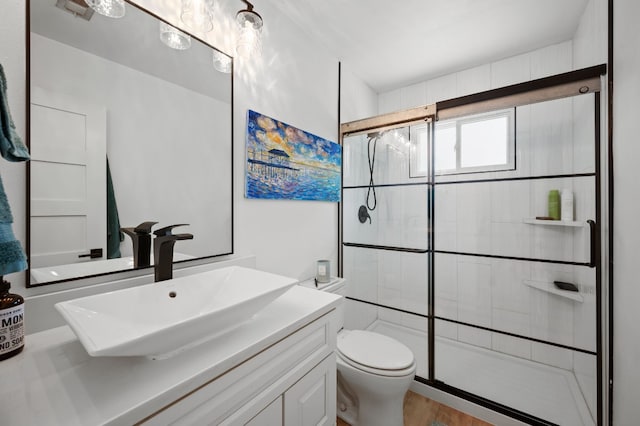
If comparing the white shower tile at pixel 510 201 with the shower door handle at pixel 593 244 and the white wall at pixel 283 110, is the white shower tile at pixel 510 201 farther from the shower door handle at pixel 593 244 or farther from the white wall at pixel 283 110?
the white wall at pixel 283 110

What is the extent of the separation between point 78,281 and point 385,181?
1.87 meters

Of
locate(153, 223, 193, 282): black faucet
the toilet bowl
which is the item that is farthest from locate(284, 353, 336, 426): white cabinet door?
locate(153, 223, 193, 282): black faucet

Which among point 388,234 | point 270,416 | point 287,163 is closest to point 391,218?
point 388,234

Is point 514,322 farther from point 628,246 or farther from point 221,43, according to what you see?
point 221,43

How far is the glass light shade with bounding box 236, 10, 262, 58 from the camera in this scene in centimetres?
126

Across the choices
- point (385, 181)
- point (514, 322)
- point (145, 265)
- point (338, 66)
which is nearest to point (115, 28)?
point (145, 265)

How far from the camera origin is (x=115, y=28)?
1.01m

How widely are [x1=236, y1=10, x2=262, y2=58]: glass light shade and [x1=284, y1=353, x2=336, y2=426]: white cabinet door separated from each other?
1464mm

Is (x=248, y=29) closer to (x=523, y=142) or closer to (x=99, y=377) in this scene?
(x=99, y=377)

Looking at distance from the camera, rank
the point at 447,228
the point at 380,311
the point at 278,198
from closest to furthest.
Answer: the point at 278,198
the point at 447,228
the point at 380,311

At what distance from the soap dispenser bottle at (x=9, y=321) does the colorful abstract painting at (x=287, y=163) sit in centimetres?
93

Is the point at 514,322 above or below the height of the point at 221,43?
below

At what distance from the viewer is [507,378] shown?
181cm

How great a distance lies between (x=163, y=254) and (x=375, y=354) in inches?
47.4
